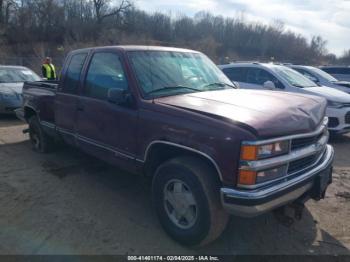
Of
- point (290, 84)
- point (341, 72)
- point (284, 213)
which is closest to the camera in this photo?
point (284, 213)

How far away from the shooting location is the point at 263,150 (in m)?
2.66

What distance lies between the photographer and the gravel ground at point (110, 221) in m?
3.20

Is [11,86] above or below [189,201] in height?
above

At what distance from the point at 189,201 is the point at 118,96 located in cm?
135

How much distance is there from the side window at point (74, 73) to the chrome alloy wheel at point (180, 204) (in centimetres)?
222

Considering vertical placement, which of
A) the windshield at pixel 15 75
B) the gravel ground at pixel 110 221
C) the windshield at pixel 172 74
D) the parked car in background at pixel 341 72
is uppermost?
the windshield at pixel 172 74

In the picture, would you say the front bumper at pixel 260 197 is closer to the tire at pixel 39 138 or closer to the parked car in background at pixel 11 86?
the tire at pixel 39 138

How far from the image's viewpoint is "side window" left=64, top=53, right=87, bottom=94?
179 inches

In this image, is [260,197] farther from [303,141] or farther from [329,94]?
[329,94]

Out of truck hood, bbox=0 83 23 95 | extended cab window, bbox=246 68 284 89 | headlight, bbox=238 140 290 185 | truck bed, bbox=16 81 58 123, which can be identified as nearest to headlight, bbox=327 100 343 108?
extended cab window, bbox=246 68 284 89

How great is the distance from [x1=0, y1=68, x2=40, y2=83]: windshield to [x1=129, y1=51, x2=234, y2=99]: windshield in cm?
768

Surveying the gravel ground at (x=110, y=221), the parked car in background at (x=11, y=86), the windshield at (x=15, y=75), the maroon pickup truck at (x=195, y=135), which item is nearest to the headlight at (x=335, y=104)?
the gravel ground at (x=110, y=221)

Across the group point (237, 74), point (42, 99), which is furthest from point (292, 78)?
point (42, 99)

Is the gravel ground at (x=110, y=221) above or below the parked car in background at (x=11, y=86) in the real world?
below
